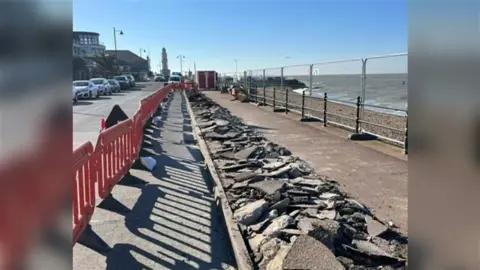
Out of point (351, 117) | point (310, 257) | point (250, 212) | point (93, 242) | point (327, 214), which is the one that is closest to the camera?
point (310, 257)

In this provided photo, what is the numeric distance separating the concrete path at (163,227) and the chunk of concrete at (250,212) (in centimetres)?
24

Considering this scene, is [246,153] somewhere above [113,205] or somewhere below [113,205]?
above

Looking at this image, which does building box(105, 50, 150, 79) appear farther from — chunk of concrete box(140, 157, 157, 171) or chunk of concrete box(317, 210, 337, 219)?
chunk of concrete box(317, 210, 337, 219)

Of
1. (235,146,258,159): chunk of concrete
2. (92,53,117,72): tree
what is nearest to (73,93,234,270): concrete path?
(235,146,258,159): chunk of concrete

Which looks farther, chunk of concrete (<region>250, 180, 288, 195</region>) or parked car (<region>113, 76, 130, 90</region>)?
parked car (<region>113, 76, 130, 90</region>)

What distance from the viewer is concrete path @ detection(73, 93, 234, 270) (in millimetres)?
4043

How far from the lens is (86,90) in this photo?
110 feet

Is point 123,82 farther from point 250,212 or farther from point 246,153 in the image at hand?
point 250,212

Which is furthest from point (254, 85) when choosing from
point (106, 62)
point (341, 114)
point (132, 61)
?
point (132, 61)

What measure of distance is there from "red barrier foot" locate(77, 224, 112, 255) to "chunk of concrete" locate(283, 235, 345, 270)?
6.30 ft

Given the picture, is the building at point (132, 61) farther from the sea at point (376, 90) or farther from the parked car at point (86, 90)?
the sea at point (376, 90)

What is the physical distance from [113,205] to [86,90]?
98.8 ft

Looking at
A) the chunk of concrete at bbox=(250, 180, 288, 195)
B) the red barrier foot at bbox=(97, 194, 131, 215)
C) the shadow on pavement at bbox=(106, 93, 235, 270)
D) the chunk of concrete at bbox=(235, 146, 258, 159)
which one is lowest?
the shadow on pavement at bbox=(106, 93, 235, 270)
